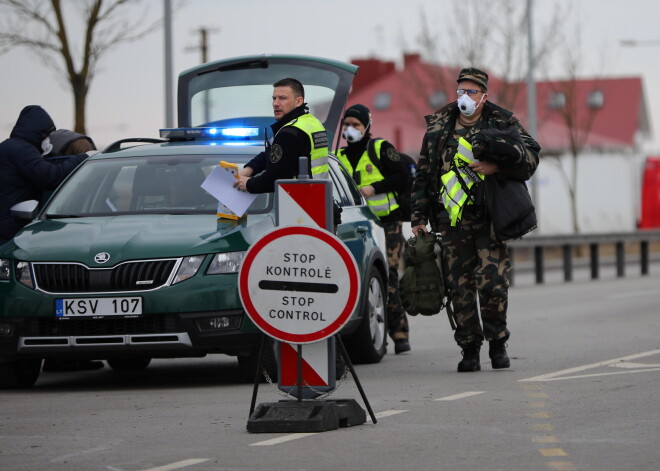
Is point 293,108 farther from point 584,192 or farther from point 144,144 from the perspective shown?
point 584,192

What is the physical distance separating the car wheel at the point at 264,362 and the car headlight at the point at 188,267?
2.03ft

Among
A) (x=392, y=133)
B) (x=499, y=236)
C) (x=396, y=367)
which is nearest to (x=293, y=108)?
(x=499, y=236)

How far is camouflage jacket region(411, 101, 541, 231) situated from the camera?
35.7 feet

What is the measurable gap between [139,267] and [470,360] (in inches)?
98.7

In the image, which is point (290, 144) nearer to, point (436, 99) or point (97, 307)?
point (97, 307)

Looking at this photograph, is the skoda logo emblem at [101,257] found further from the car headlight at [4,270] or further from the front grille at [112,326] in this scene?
the car headlight at [4,270]

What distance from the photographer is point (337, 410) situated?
813cm

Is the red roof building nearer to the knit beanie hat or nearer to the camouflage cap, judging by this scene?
the knit beanie hat

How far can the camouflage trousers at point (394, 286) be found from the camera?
43.9 feet

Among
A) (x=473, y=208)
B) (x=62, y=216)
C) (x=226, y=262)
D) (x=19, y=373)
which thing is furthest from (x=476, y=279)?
(x=19, y=373)

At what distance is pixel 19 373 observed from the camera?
10852mm

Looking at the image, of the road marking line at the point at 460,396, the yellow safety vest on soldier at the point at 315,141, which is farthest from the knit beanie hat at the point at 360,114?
the road marking line at the point at 460,396

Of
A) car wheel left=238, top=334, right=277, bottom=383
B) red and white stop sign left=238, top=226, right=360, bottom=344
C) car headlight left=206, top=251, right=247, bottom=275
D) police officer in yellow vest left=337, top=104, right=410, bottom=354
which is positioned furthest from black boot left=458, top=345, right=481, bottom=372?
red and white stop sign left=238, top=226, right=360, bottom=344

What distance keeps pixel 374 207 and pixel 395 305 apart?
828 mm
